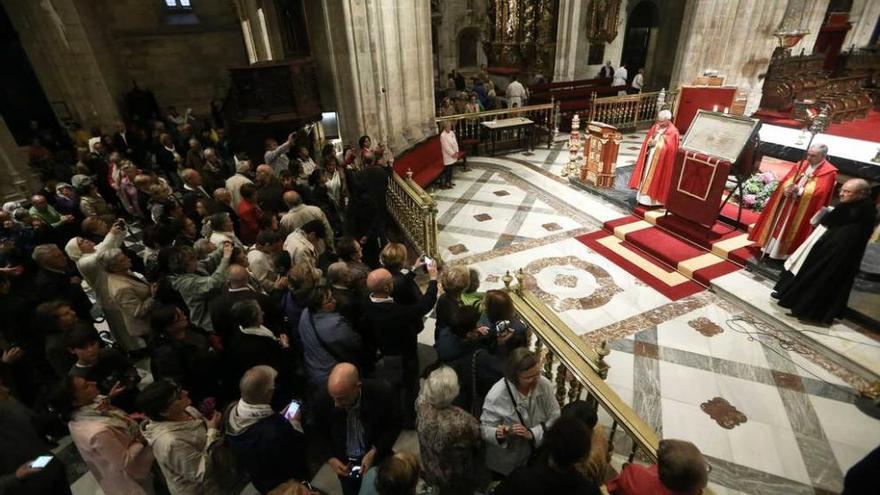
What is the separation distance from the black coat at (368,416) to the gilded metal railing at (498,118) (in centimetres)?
814

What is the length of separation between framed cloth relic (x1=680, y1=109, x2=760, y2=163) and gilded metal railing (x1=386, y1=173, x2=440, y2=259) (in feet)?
12.5

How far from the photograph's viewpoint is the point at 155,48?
12.5m

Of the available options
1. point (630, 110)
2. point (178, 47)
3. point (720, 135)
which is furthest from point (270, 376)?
point (178, 47)

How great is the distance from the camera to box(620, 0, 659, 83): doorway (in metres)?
16.4

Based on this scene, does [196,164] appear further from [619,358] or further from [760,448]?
[760,448]

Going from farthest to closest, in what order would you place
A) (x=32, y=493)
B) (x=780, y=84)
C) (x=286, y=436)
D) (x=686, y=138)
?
(x=780, y=84), (x=686, y=138), (x=286, y=436), (x=32, y=493)

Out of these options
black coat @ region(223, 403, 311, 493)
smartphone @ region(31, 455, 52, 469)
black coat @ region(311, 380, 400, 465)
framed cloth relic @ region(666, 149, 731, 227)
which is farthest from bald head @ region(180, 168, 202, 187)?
framed cloth relic @ region(666, 149, 731, 227)

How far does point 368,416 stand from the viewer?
234cm

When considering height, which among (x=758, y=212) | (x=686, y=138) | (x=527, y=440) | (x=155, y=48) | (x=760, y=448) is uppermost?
(x=155, y=48)

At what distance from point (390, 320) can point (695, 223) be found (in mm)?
5303

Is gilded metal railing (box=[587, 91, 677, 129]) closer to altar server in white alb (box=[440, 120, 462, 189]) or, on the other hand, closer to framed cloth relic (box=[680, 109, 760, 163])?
altar server in white alb (box=[440, 120, 462, 189])

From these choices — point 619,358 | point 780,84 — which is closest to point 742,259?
point 619,358

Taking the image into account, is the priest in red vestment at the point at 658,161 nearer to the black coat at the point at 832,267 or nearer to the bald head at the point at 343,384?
the black coat at the point at 832,267

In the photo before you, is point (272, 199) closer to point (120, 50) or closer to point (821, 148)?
point (821, 148)
